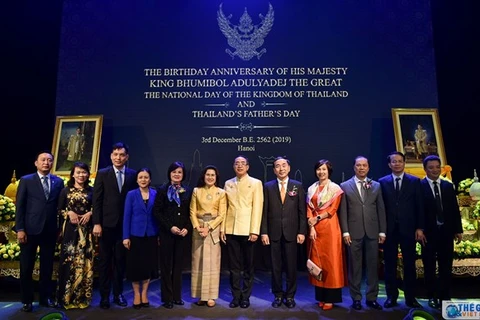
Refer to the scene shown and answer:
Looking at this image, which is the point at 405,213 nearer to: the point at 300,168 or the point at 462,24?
the point at 300,168

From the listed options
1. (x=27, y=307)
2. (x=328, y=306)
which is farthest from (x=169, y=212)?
(x=328, y=306)

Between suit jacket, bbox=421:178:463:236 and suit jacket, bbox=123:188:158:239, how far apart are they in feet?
8.30

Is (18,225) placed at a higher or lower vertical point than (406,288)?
higher

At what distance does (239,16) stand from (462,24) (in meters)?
3.36

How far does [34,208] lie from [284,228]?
2317mm

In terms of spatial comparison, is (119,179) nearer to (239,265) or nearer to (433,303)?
(239,265)

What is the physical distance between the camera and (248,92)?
4.93 m

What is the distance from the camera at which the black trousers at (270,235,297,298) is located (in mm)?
3293

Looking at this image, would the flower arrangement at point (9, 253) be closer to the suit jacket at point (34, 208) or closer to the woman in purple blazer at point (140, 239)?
the suit jacket at point (34, 208)

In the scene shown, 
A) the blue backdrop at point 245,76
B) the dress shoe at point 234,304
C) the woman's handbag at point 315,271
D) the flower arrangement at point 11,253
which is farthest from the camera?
the blue backdrop at point 245,76

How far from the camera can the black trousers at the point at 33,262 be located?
3.25 m

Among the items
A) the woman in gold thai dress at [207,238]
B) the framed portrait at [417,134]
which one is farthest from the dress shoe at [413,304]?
the framed portrait at [417,134]

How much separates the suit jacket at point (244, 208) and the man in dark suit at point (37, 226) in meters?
1.62

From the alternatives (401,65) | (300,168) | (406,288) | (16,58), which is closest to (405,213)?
(406,288)
